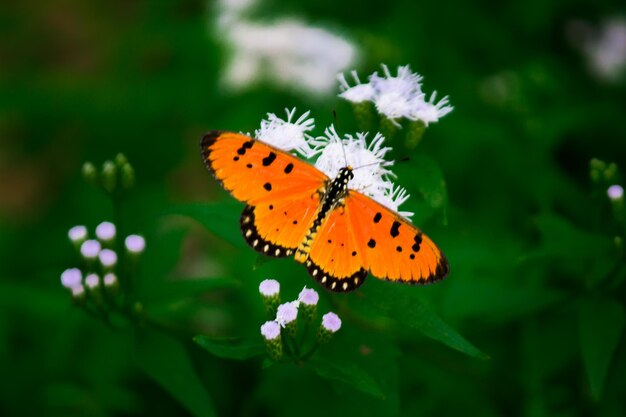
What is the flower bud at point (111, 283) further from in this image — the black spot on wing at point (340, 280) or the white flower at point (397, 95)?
the white flower at point (397, 95)

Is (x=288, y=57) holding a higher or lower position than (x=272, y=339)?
lower

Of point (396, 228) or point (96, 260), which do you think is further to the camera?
point (96, 260)

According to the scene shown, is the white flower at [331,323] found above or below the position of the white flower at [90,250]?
above

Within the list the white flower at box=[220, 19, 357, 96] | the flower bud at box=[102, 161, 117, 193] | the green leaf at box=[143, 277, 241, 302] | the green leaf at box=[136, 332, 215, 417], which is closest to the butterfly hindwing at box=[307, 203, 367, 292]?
the green leaf at box=[143, 277, 241, 302]

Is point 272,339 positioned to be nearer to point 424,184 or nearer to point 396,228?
point 396,228

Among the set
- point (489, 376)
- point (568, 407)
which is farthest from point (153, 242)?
point (568, 407)

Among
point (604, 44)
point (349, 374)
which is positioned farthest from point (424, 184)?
point (604, 44)

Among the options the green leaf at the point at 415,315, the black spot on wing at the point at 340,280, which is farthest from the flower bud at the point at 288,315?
the green leaf at the point at 415,315
